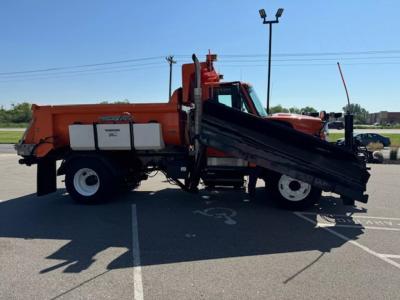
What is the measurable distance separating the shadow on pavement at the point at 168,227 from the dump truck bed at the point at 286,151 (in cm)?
79

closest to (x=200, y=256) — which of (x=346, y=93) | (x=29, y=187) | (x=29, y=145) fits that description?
(x=346, y=93)

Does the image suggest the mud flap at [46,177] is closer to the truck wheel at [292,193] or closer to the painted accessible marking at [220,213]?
the painted accessible marking at [220,213]

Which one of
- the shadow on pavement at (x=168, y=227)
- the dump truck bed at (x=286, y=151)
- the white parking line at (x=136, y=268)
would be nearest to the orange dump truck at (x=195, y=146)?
the dump truck bed at (x=286, y=151)

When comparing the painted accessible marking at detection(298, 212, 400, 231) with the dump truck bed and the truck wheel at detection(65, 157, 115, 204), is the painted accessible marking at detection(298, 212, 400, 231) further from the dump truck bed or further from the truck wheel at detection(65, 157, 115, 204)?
the truck wheel at detection(65, 157, 115, 204)

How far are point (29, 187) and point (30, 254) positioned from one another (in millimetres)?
5378

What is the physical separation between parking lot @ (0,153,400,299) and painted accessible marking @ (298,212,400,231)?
0.02m

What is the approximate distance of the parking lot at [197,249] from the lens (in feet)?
12.2

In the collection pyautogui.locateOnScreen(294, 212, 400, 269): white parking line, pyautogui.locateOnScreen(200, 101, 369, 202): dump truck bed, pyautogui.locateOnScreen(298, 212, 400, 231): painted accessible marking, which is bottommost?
pyautogui.locateOnScreen(298, 212, 400, 231): painted accessible marking

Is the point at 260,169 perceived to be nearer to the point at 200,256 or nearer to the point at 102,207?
the point at 200,256

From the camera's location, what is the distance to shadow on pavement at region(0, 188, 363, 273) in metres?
4.71

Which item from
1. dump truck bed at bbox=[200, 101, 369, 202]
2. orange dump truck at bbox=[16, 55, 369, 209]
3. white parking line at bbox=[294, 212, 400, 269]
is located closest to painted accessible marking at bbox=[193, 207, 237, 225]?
orange dump truck at bbox=[16, 55, 369, 209]

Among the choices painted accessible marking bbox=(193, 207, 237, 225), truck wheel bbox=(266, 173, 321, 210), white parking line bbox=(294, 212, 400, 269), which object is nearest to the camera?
white parking line bbox=(294, 212, 400, 269)

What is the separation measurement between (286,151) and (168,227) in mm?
2614

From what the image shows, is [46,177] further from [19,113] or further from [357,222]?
[19,113]
